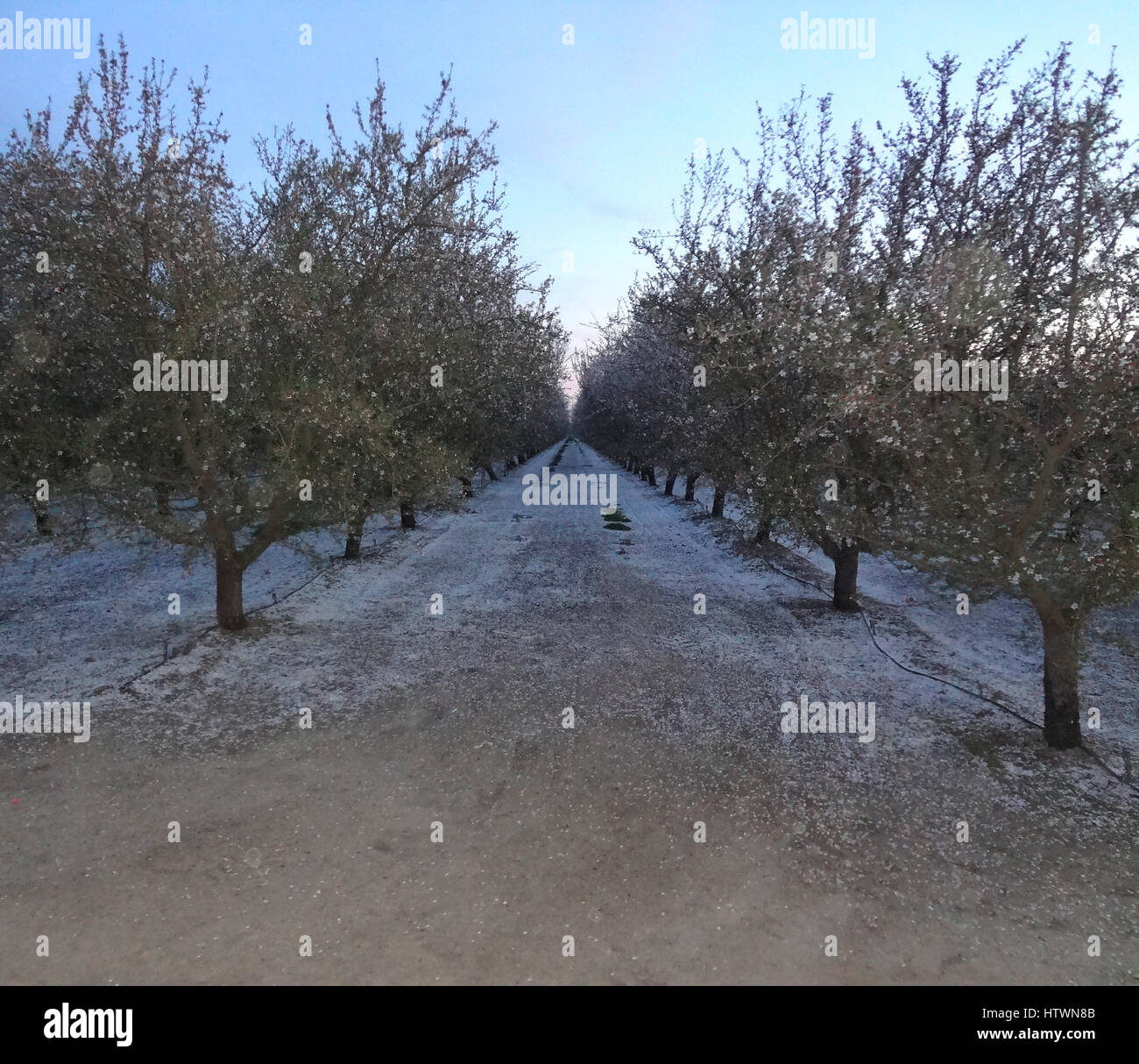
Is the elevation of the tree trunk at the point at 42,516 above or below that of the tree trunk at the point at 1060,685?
above

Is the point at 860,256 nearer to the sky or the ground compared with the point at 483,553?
nearer to the sky

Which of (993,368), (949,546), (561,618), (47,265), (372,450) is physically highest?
(47,265)

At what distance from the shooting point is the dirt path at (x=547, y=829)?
562cm

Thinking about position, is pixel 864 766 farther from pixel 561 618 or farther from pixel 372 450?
pixel 372 450

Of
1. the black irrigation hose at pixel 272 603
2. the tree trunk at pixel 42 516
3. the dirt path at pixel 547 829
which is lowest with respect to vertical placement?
the dirt path at pixel 547 829

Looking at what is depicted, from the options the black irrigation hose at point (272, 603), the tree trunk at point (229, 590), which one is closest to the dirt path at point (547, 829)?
the black irrigation hose at point (272, 603)

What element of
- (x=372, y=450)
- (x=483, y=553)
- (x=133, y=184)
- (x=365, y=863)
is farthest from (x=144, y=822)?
(x=483, y=553)

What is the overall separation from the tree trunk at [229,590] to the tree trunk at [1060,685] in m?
13.5

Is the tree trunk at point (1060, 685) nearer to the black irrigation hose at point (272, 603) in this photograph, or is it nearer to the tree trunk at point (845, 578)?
the tree trunk at point (845, 578)

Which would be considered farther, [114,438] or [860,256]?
[860,256]

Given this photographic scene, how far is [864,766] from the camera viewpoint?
8922mm

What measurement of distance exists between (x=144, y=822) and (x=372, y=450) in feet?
21.9

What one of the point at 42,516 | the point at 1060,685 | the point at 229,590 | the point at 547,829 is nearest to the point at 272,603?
the point at 229,590
